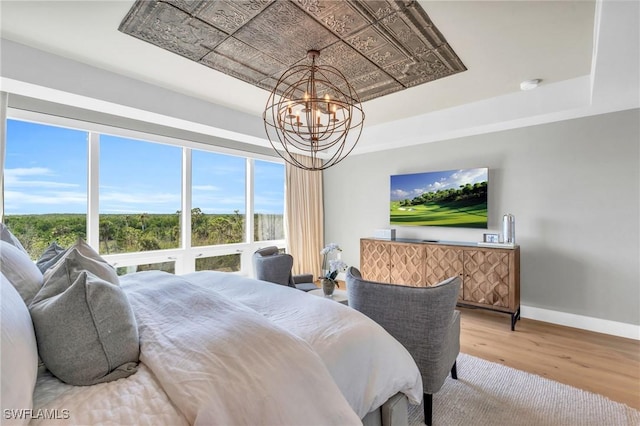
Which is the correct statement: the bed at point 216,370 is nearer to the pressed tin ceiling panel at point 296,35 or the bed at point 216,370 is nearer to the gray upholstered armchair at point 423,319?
the gray upholstered armchair at point 423,319

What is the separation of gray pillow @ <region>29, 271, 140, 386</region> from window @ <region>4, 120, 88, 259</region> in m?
2.66

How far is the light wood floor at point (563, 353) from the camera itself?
7.40ft

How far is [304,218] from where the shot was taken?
17.6 ft

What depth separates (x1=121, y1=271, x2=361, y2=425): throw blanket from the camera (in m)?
0.88

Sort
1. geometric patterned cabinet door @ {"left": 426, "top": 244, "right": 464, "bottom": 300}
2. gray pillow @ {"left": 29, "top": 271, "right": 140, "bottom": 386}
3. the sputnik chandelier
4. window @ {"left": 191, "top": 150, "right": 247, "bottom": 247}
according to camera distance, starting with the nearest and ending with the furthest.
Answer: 1. gray pillow @ {"left": 29, "top": 271, "right": 140, "bottom": 386}
2. the sputnik chandelier
3. geometric patterned cabinet door @ {"left": 426, "top": 244, "right": 464, "bottom": 300}
4. window @ {"left": 191, "top": 150, "right": 247, "bottom": 247}

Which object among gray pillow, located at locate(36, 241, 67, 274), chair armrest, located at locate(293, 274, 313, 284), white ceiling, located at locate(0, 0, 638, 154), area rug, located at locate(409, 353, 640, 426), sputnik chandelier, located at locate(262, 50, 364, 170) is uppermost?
white ceiling, located at locate(0, 0, 638, 154)

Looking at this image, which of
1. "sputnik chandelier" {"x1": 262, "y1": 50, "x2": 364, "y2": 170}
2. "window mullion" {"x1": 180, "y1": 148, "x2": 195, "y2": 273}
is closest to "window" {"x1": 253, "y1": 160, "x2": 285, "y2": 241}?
"sputnik chandelier" {"x1": 262, "y1": 50, "x2": 364, "y2": 170}

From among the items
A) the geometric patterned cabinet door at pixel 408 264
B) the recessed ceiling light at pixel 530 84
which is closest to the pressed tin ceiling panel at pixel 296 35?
the recessed ceiling light at pixel 530 84

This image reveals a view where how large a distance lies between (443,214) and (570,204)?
1.38m

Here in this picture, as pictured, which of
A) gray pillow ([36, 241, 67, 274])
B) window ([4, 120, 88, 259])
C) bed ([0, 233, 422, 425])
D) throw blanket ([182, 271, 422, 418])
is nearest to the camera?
bed ([0, 233, 422, 425])

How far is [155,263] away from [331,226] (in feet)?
10.00

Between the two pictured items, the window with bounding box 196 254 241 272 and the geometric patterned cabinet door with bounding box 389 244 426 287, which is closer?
the geometric patterned cabinet door with bounding box 389 244 426 287

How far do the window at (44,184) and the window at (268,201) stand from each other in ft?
7.59

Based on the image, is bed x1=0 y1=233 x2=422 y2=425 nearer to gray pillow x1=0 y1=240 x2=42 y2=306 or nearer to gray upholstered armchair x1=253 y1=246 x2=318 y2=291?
gray pillow x1=0 y1=240 x2=42 y2=306
